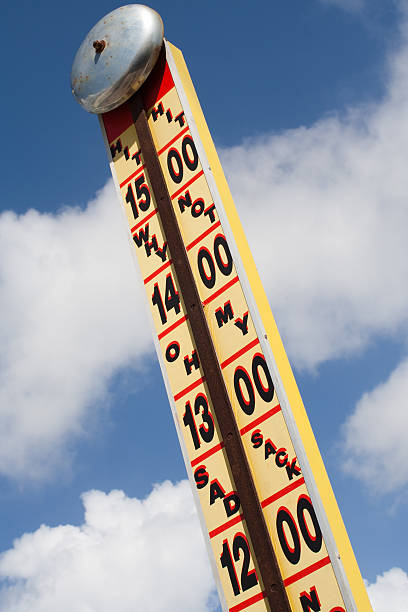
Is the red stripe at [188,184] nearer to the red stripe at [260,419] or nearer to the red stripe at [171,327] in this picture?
the red stripe at [171,327]

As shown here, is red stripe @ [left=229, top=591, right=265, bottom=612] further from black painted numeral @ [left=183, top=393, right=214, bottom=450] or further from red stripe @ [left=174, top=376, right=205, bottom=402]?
red stripe @ [left=174, top=376, right=205, bottom=402]

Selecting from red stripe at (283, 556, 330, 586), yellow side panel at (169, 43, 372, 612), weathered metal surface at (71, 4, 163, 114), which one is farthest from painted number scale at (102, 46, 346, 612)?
weathered metal surface at (71, 4, 163, 114)

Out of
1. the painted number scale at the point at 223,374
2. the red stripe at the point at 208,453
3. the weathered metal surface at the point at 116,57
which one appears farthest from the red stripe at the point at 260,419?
the weathered metal surface at the point at 116,57

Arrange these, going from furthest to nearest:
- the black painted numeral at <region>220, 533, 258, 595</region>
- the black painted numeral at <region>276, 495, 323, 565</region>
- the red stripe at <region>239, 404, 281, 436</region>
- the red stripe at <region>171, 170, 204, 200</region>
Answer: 1. the red stripe at <region>171, 170, 204, 200</region>
2. the red stripe at <region>239, 404, 281, 436</region>
3. the black painted numeral at <region>220, 533, 258, 595</region>
4. the black painted numeral at <region>276, 495, 323, 565</region>

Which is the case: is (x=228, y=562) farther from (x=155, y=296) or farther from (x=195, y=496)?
(x=155, y=296)

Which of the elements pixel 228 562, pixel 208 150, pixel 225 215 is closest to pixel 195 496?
pixel 228 562

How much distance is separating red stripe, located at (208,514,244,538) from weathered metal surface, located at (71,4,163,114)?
5765 mm

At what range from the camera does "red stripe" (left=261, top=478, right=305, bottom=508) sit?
6.82 m

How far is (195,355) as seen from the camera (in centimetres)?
794

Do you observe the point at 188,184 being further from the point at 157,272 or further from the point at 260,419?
the point at 260,419

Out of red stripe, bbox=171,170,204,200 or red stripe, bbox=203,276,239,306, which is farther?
red stripe, bbox=171,170,204,200

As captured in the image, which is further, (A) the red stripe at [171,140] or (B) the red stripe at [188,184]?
(A) the red stripe at [171,140]

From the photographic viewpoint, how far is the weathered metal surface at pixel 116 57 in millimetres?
9359

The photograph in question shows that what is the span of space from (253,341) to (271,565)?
226cm
